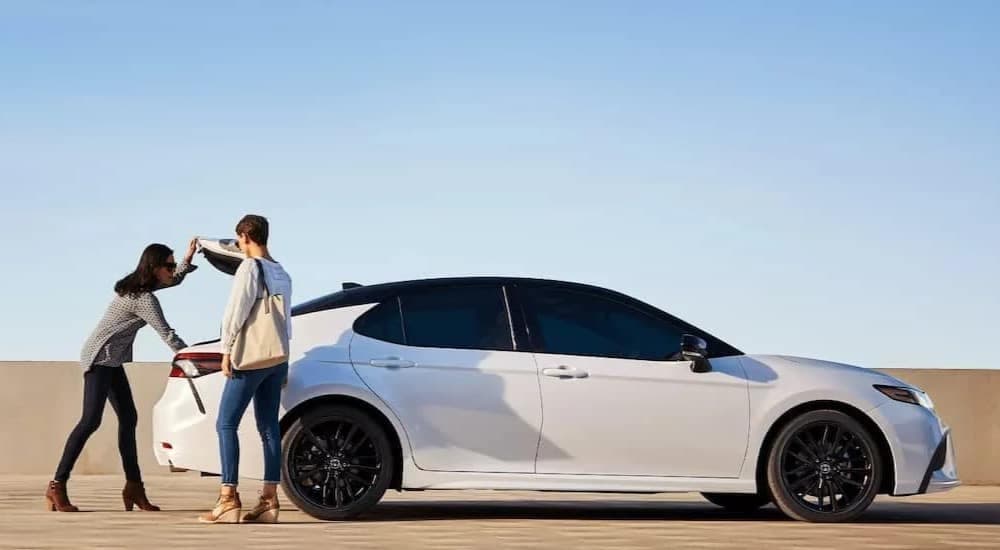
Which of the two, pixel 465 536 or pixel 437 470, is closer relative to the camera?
pixel 465 536

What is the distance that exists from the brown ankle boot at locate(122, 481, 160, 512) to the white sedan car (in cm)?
115

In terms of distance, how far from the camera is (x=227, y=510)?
1051 cm

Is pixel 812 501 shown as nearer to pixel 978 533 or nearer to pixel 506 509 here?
pixel 978 533

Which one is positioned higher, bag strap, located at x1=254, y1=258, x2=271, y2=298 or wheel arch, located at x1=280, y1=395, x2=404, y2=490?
bag strap, located at x1=254, y1=258, x2=271, y2=298

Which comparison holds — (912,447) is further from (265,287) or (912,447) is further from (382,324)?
(265,287)

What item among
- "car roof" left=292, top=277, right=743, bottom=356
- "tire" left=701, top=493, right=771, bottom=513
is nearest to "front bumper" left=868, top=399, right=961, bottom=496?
"car roof" left=292, top=277, right=743, bottom=356

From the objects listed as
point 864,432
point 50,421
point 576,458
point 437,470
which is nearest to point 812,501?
point 864,432

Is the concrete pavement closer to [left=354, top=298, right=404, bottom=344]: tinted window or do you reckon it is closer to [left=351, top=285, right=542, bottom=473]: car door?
[left=351, top=285, right=542, bottom=473]: car door

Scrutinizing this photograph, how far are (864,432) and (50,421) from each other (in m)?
10.1

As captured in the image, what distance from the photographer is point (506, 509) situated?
1254cm

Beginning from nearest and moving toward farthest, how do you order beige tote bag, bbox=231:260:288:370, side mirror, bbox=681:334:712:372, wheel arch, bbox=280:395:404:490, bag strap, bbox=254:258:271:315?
beige tote bag, bbox=231:260:288:370, bag strap, bbox=254:258:271:315, wheel arch, bbox=280:395:404:490, side mirror, bbox=681:334:712:372

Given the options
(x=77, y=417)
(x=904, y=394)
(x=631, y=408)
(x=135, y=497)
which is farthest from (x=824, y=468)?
(x=77, y=417)

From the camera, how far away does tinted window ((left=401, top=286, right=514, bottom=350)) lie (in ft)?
35.5

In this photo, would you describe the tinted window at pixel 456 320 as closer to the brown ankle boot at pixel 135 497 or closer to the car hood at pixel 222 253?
the car hood at pixel 222 253
